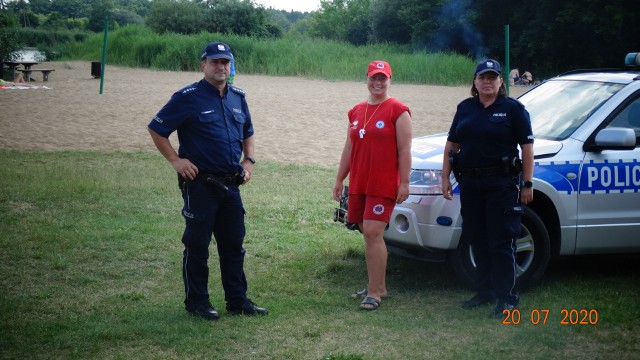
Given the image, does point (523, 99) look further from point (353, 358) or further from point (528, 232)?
point (353, 358)

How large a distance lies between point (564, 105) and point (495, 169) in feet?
5.37

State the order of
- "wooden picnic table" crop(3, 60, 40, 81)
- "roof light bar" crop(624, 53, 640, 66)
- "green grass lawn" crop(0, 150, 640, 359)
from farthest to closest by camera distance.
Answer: "wooden picnic table" crop(3, 60, 40, 81) → "roof light bar" crop(624, 53, 640, 66) → "green grass lawn" crop(0, 150, 640, 359)

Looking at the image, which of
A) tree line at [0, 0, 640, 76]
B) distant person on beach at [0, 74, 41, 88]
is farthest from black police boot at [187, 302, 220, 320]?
tree line at [0, 0, 640, 76]

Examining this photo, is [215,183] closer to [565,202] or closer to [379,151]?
[379,151]

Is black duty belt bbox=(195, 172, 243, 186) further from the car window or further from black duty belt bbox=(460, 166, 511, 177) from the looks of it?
the car window

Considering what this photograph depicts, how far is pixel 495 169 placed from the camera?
574cm

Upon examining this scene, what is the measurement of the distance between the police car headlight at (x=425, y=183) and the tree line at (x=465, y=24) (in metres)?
34.8

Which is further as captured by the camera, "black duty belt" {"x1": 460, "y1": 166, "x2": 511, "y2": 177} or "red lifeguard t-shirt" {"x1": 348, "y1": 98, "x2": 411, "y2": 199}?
"red lifeguard t-shirt" {"x1": 348, "y1": 98, "x2": 411, "y2": 199}

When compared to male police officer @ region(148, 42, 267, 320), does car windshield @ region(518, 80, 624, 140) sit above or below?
above

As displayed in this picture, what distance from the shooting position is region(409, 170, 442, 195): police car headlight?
6340 mm

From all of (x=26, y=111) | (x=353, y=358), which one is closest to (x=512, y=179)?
(x=353, y=358)

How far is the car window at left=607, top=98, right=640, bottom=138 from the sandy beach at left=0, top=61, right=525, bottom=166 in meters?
8.48

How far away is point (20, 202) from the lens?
9898 millimetres

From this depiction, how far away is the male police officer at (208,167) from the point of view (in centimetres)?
564
